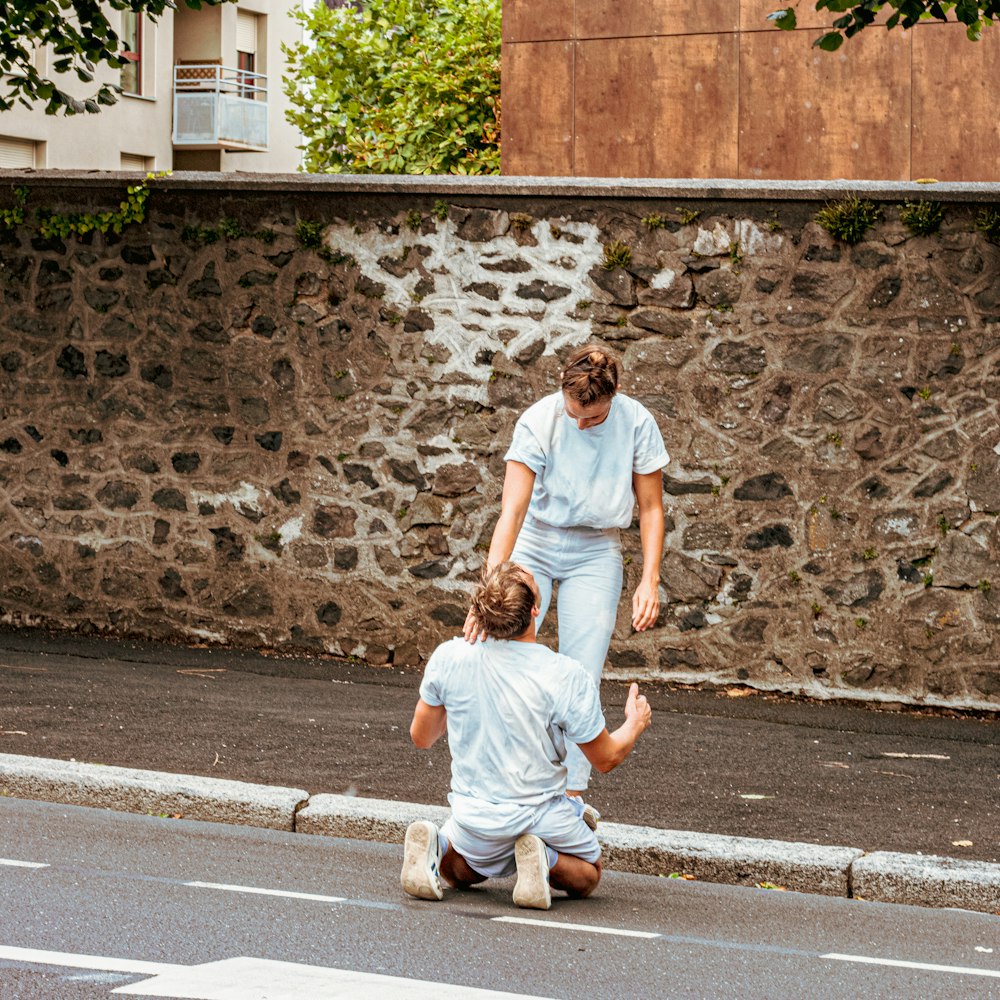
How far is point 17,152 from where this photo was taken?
28.8 meters

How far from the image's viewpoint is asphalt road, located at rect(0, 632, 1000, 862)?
6812 mm

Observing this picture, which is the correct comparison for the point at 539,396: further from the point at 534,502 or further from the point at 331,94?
the point at 331,94

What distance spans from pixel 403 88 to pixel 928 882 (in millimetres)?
13497

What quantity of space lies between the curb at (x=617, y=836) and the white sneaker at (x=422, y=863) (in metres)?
1.02

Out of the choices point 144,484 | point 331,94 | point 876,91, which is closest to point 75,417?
point 144,484

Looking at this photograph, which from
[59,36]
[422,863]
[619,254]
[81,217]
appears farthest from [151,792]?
[59,36]

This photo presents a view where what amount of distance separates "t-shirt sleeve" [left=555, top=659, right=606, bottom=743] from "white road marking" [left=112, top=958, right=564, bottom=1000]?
106 cm

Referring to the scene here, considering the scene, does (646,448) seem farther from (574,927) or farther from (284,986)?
(284,986)

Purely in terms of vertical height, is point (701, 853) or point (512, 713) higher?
point (512, 713)

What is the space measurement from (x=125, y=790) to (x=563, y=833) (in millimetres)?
2306

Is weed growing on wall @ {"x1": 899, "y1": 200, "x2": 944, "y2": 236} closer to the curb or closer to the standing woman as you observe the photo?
the standing woman

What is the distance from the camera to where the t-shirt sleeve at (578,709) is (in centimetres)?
529

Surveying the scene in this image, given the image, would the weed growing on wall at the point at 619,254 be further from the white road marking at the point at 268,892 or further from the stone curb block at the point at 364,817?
the white road marking at the point at 268,892

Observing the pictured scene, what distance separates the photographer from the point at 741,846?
6184mm
